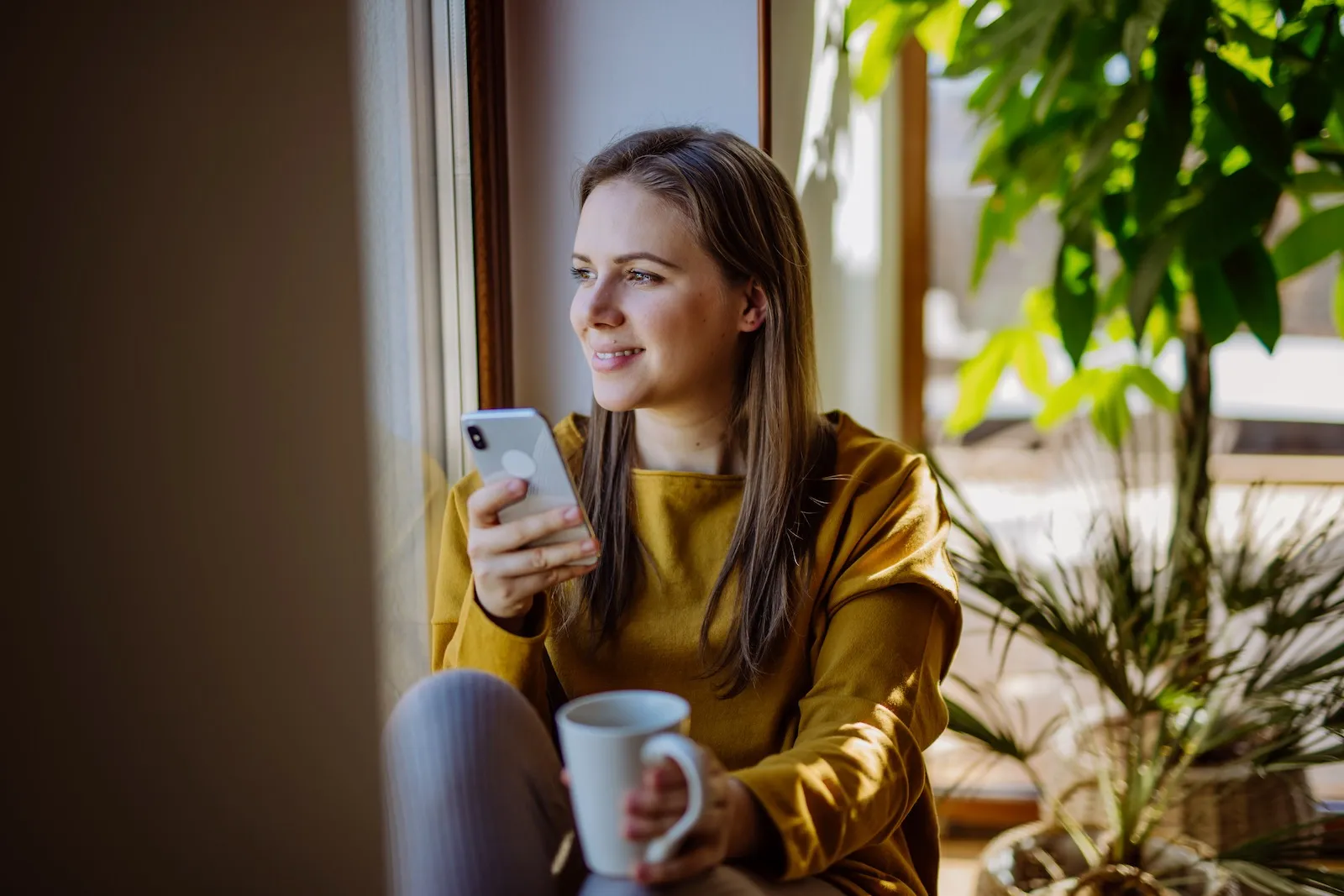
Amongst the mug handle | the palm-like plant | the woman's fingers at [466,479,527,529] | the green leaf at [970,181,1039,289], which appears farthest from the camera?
the green leaf at [970,181,1039,289]

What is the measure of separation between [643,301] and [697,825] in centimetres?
57

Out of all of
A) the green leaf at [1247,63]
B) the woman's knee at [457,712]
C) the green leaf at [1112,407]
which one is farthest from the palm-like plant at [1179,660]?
the woman's knee at [457,712]

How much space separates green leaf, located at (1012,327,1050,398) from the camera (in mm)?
1938

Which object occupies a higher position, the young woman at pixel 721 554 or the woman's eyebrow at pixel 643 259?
the woman's eyebrow at pixel 643 259

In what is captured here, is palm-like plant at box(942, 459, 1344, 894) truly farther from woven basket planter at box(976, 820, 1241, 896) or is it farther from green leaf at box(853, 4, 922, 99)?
green leaf at box(853, 4, 922, 99)

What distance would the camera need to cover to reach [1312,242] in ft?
4.78

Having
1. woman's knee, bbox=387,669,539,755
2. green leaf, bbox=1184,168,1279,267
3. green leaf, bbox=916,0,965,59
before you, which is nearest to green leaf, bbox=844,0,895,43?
green leaf, bbox=916,0,965,59

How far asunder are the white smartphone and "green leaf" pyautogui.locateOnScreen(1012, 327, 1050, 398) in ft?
3.81

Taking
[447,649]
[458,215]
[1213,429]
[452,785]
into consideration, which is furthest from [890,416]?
[452,785]

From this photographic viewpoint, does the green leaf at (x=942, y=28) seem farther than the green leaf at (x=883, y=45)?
Yes

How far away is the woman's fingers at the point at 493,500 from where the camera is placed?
1.02m

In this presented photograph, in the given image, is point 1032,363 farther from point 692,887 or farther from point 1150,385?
point 692,887

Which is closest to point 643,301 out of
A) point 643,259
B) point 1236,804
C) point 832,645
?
point 643,259

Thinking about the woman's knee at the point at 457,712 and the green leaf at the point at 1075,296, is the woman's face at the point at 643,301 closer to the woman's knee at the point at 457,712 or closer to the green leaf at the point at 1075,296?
the woman's knee at the point at 457,712
